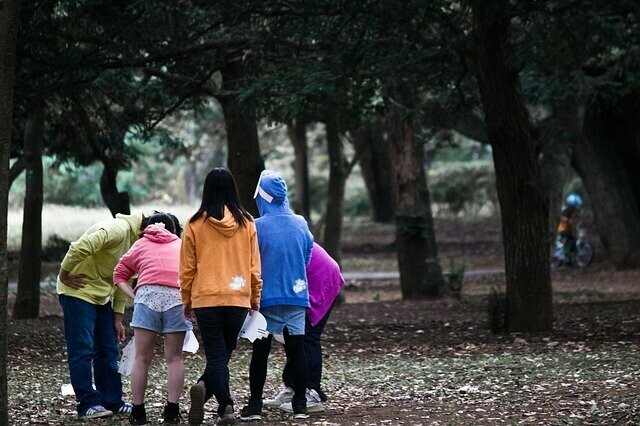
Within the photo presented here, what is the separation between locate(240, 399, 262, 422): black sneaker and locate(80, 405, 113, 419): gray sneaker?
104cm

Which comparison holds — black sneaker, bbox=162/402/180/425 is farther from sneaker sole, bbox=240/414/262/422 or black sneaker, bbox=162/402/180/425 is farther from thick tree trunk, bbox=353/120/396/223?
thick tree trunk, bbox=353/120/396/223

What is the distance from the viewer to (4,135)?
24.2 ft

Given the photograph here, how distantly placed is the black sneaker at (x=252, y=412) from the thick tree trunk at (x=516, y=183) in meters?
6.35

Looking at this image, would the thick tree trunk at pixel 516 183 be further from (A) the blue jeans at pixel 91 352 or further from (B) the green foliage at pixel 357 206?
(B) the green foliage at pixel 357 206

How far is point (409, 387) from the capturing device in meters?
11.0

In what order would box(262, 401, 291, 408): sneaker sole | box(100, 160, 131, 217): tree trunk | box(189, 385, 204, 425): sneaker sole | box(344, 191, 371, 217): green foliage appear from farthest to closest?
box(344, 191, 371, 217): green foliage → box(100, 160, 131, 217): tree trunk → box(262, 401, 291, 408): sneaker sole → box(189, 385, 204, 425): sneaker sole

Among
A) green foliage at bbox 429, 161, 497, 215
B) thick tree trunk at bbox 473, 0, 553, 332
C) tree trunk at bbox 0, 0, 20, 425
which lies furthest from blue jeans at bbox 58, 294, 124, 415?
green foliage at bbox 429, 161, 497, 215

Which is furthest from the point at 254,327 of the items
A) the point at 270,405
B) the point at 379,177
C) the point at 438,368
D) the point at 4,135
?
the point at 379,177

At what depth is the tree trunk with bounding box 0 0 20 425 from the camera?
23.9ft

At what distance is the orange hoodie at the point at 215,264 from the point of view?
8.41 metres

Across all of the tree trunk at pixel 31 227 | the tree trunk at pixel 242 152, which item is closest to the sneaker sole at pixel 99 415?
the tree trunk at pixel 242 152

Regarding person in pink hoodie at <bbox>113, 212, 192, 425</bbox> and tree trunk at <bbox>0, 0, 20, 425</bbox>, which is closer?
tree trunk at <bbox>0, 0, 20, 425</bbox>

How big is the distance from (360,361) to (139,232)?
472cm

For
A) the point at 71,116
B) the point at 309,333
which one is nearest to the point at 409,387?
the point at 309,333
